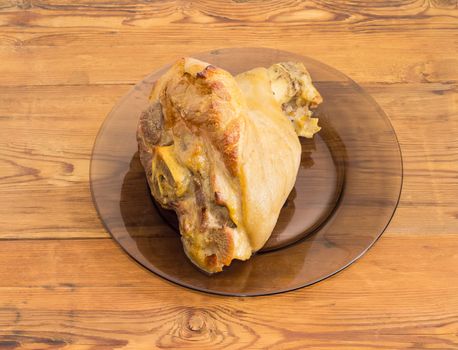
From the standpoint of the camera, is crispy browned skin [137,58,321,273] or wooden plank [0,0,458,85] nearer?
crispy browned skin [137,58,321,273]

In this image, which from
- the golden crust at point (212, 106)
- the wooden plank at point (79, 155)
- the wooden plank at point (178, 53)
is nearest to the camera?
the golden crust at point (212, 106)

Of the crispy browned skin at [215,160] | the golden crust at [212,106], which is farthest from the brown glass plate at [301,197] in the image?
the golden crust at [212,106]

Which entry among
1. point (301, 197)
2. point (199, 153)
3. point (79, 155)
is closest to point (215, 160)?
point (199, 153)

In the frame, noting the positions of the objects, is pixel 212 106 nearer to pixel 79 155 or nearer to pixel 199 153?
pixel 199 153

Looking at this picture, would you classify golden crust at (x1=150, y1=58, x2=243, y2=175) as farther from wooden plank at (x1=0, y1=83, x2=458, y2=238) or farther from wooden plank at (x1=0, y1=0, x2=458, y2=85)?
wooden plank at (x1=0, y1=0, x2=458, y2=85)

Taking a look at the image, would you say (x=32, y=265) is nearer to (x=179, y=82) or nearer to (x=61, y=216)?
(x=61, y=216)

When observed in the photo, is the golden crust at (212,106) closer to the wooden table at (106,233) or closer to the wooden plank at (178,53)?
the wooden table at (106,233)

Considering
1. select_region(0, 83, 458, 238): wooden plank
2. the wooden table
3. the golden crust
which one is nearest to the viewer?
the golden crust

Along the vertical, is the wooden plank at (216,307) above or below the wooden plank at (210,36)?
below

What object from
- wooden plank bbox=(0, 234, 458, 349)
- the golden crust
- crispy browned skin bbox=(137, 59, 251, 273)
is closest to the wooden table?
wooden plank bbox=(0, 234, 458, 349)

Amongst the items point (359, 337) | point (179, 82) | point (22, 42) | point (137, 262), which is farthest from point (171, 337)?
point (22, 42)
